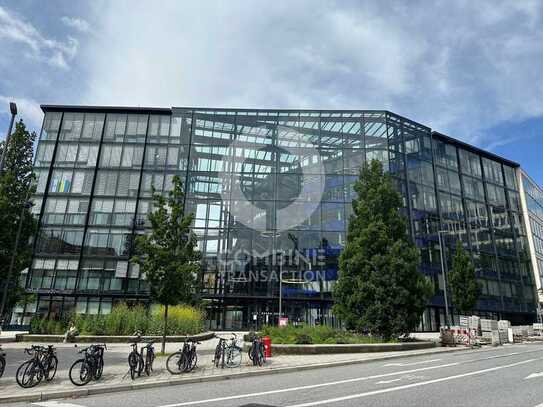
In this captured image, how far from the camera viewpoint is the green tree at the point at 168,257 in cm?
1605

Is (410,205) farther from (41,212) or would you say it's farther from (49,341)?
(41,212)

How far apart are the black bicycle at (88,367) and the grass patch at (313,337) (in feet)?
32.2

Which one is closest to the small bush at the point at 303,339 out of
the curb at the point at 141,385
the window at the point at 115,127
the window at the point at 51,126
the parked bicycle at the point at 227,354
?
the curb at the point at 141,385

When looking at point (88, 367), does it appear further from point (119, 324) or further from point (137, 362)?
point (119, 324)

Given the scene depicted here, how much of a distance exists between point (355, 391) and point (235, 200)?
32.2 m

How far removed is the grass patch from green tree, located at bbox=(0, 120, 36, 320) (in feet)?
46.6

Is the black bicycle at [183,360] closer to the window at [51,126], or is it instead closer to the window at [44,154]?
the window at [44,154]

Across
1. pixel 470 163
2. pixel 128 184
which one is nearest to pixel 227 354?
pixel 128 184

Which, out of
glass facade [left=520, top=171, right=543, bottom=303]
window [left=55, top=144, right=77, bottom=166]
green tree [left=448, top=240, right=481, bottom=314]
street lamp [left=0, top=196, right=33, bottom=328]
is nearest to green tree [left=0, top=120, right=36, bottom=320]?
street lamp [left=0, top=196, right=33, bottom=328]

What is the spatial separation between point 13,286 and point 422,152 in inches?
1678

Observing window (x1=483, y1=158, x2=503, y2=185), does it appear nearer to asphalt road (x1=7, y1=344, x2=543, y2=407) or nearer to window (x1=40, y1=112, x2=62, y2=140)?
asphalt road (x1=7, y1=344, x2=543, y2=407)

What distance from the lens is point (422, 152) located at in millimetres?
46125

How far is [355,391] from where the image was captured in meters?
8.41

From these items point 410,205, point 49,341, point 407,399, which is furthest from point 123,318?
point 410,205
